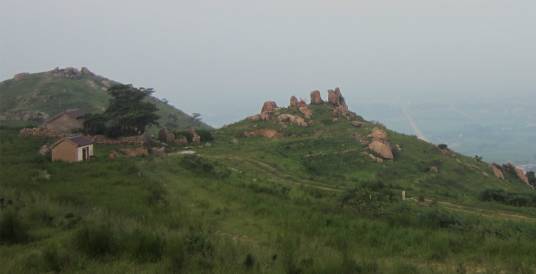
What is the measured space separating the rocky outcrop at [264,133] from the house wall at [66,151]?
65.9 feet

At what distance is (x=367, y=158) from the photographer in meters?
34.1

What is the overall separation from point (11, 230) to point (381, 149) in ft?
98.7

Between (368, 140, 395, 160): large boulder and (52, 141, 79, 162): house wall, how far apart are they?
22.2 metres

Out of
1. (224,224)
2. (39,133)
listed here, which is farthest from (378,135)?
(224,224)

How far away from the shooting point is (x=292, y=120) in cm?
4512

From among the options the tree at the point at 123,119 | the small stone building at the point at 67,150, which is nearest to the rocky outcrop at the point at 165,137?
the tree at the point at 123,119

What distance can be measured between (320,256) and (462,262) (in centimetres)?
350

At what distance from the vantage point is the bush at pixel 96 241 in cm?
767

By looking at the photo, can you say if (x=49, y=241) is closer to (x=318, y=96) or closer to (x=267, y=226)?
(x=267, y=226)

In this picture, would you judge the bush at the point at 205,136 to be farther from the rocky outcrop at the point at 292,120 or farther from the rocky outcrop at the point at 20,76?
the rocky outcrop at the point at 20,76

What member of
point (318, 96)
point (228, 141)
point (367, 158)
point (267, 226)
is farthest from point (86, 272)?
point (318, 96)

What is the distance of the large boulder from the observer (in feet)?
115

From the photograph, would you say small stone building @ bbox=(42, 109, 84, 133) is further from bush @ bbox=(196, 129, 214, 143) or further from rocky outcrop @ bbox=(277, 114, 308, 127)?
rocky outcrop @ bbox=(277, 114, 308, 127)

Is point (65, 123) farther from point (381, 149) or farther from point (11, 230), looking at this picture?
point (11, 230)
